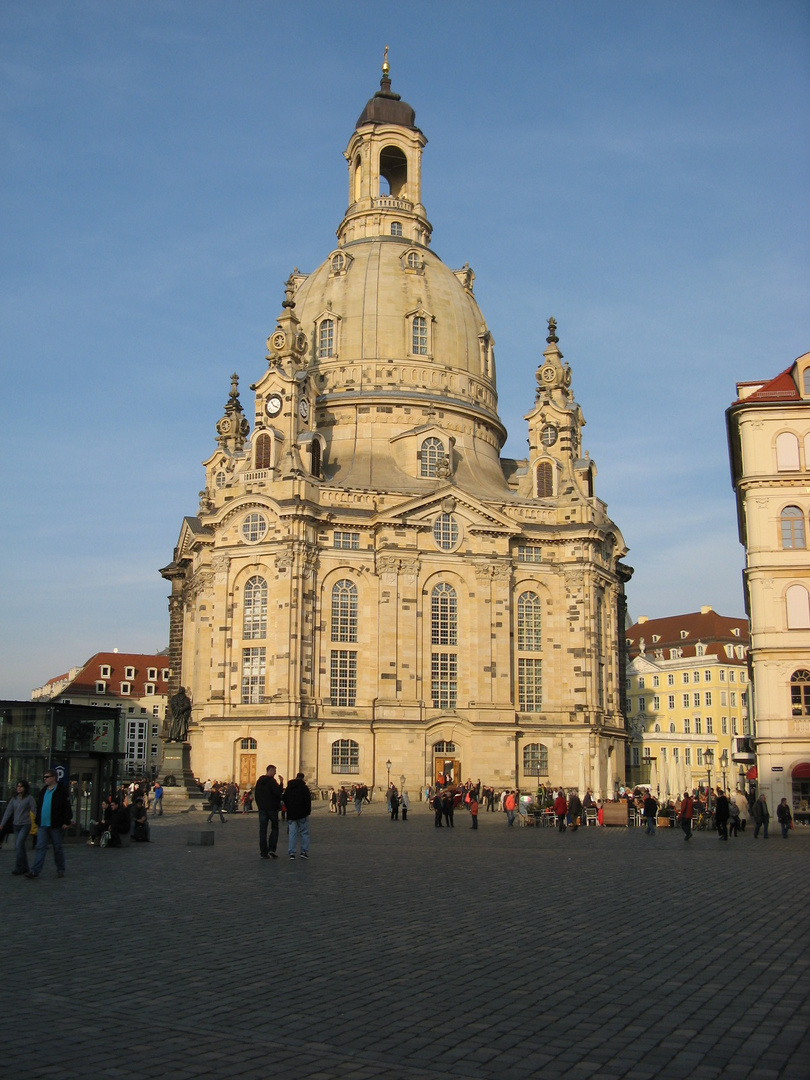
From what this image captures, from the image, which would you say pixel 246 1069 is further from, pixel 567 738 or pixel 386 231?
pixel 386 231

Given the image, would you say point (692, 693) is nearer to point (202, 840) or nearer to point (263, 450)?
point (263, 450)

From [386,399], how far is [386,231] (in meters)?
16.0

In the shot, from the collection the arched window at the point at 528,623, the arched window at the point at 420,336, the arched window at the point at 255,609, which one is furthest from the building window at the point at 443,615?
the arched window at the point at 420,336

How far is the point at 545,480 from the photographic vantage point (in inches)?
2916

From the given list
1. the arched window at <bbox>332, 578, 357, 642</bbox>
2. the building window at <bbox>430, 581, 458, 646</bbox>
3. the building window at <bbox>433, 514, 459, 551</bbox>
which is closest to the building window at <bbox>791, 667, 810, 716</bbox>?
the building window at <bbox>430, 581, 458, 646</bbox>

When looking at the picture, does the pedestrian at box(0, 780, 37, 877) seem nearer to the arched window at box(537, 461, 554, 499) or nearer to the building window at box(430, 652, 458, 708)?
the building window at box(430, 652, 458, 708)

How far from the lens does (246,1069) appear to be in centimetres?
848

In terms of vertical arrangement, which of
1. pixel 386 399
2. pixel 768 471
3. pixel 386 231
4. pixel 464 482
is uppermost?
pixel 386 231

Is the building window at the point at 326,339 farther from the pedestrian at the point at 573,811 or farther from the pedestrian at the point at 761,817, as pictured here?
the pedestrian at the point at 761,817

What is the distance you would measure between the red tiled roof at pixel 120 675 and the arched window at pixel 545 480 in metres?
59.5

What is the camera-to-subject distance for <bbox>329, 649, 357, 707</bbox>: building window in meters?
65.1

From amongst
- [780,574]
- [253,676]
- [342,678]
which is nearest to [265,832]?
[780,574]

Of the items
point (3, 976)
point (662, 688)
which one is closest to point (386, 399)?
point (662, 688)

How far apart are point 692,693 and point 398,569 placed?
168 feet
